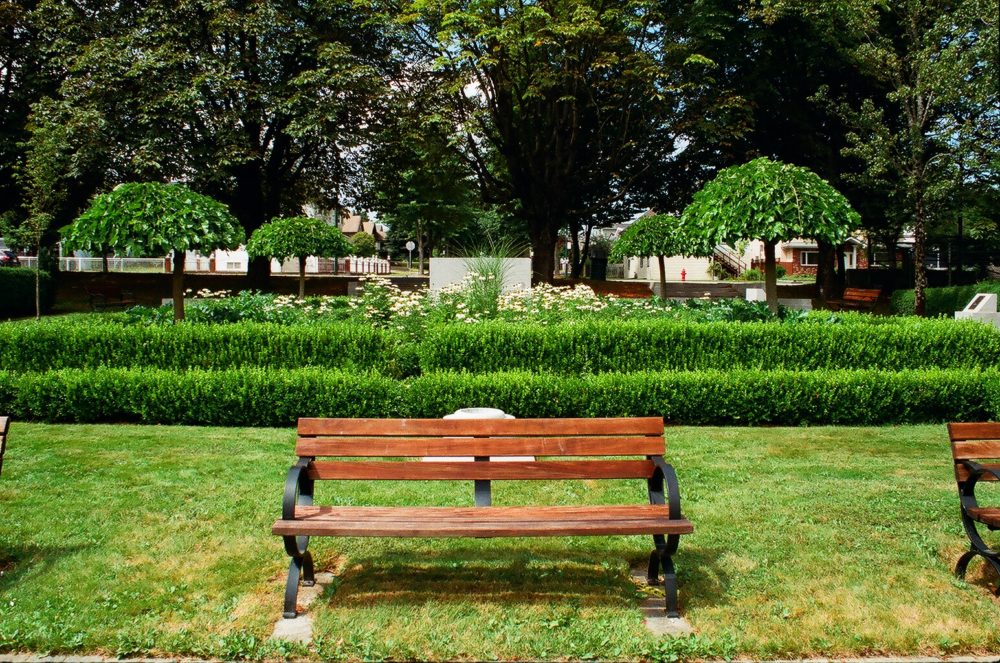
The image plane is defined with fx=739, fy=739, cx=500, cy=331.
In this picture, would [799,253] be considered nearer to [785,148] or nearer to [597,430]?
[785,148]

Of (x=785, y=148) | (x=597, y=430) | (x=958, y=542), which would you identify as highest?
(x=785, y=148)

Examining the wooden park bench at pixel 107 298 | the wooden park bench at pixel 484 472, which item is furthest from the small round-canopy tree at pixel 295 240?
the wooden park bench at pixel 484 472

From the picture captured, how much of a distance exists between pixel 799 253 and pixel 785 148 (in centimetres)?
4113

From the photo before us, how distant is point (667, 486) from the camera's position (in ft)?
11.8

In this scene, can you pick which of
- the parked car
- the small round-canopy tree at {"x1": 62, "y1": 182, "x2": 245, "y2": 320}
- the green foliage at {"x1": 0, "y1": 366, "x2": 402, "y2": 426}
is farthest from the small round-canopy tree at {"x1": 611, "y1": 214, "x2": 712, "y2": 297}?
the parked car

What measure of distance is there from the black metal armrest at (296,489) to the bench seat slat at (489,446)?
0.16m

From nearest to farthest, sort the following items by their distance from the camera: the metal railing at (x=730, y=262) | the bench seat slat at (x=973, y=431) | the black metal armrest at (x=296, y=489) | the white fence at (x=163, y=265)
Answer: the black metal armrest at (x=296, y=489) → the bench seat slat at (x=973, y=431) → the white fence at (x=163, y=265) → the metal railing at (x=730, y=262)

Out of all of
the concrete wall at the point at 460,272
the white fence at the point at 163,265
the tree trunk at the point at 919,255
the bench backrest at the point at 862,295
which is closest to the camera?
the concrete wall at the point at 460,272

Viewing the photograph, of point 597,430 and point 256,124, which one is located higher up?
point 256,124

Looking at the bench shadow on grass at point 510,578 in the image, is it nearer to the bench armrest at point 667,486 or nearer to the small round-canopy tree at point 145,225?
the bench armrest at point 667,486

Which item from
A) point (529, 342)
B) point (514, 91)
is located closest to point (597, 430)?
point (529, 342)

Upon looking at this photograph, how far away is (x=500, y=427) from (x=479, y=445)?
6.1 inches

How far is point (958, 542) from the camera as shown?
14.6 ft

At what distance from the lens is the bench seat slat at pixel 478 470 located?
392cm
